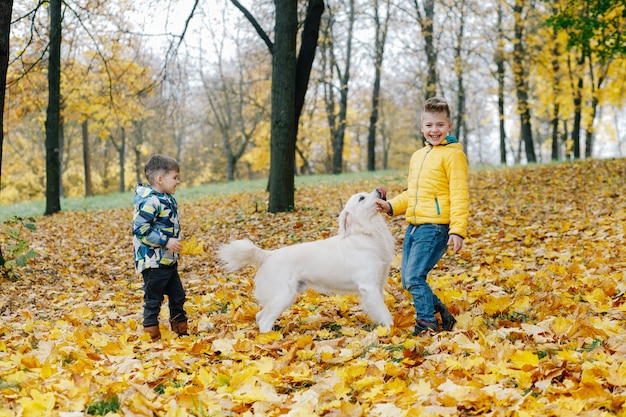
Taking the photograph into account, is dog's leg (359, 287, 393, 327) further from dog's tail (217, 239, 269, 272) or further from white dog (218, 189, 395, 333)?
dog's tail (217, 239, 269, 272)

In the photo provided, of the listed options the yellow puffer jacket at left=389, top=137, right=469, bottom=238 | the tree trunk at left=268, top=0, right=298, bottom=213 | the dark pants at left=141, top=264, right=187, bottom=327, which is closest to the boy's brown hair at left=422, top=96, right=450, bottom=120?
the yellow puffer jacket at left=389, top=137, right=469, bottom=238

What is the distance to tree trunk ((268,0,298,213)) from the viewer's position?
406 inches

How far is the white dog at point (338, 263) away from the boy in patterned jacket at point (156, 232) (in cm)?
52

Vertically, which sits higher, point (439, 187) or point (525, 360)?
point (439, 187)

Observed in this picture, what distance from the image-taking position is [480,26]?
2250cm

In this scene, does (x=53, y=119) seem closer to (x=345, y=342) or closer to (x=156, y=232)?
(x=156, y=232)

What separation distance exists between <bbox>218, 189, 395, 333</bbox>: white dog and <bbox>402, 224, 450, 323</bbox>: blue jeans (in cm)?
31

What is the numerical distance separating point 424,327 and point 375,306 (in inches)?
17.2

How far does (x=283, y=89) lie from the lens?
409 inches

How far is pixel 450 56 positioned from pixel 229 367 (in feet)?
75.4

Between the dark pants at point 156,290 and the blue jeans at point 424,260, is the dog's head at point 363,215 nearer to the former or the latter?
the blue jeans at point 424,260

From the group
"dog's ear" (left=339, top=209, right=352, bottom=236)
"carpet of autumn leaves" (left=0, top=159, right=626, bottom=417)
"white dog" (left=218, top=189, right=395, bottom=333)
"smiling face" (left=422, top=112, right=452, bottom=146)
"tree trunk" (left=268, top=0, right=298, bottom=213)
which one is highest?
"tree trunk" (left=268, top=0, right=298, bottom=213)

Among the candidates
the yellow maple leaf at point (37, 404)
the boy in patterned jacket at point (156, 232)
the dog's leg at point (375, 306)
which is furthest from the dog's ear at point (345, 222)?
the yellow maple leaf at point (37, 404)

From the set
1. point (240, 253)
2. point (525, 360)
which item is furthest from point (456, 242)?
point (240, 253)
